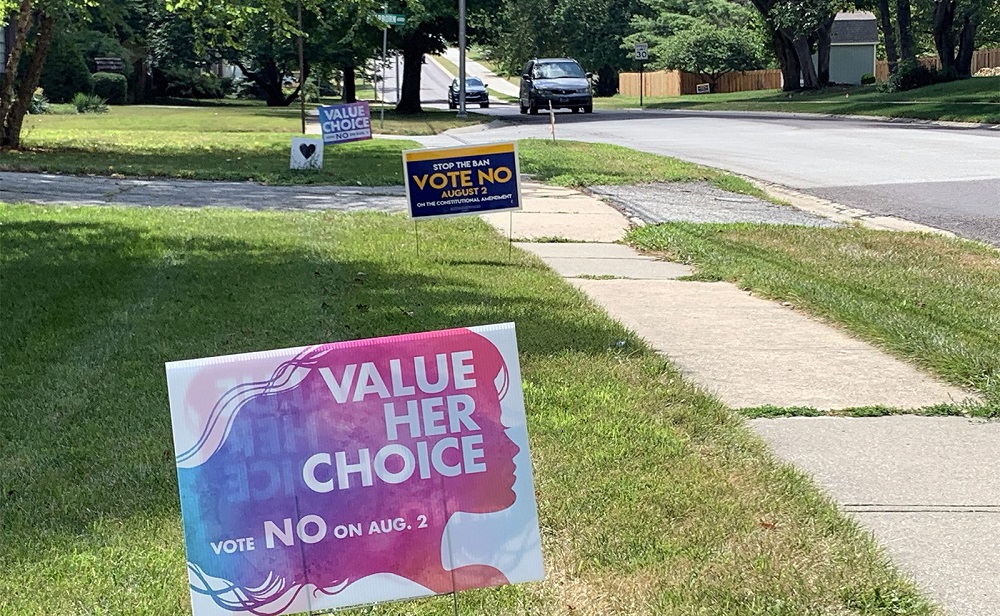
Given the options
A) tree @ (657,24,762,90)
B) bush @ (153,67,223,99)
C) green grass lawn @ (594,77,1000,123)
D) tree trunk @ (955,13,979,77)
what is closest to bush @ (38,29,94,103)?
bush @ (153,67,223,99)

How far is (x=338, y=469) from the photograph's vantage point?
2916 millimetres

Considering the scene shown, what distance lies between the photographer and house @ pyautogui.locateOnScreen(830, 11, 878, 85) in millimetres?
72688

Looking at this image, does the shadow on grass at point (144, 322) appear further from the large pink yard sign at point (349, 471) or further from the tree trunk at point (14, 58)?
the tree trunk at point (14, 58)

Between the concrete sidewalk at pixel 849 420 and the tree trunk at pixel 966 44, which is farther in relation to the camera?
the tree trunk at pixel 966 44

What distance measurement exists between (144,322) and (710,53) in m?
69.2

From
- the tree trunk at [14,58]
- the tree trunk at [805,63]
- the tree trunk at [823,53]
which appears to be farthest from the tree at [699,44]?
the tree trunk at [14,58]

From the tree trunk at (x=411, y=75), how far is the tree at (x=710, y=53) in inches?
1257

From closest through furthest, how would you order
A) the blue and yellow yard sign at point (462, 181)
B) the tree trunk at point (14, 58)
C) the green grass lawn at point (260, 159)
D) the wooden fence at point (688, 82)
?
the blue and yellow yard sign at point (462, 181) < the green grass lawn at point (260, 159) < the tree trunk at point (14, 58) < the wooden fence at point (688, 82)

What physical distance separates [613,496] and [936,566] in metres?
1.06

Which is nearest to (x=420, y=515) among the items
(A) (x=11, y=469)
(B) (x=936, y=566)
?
(B) (x=936, y=566)

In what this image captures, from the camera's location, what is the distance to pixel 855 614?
3.51 meters

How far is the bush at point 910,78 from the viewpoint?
4562 centimetres

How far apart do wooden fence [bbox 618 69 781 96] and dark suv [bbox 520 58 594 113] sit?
32214 mm

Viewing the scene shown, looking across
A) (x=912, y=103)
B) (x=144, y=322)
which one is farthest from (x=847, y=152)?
(x=912, y=103)
